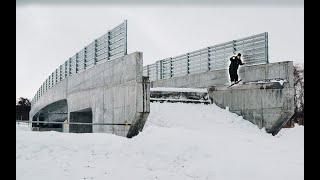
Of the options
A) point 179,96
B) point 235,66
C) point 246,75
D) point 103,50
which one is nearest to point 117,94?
point 103,50

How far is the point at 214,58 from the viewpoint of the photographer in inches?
816

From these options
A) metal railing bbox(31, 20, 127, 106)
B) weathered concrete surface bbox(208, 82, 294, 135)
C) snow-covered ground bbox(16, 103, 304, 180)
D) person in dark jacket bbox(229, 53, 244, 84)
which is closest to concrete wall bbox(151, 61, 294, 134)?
weathered concrete surface bbox(208, 82, 294, 135)

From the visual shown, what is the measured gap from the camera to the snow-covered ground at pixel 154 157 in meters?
8.04

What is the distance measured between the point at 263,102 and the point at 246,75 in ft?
8.45

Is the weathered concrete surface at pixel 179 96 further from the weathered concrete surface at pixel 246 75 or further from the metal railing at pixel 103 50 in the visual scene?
the metal railing at pixel 103 50

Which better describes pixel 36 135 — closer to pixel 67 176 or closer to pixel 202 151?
pixel 67 176

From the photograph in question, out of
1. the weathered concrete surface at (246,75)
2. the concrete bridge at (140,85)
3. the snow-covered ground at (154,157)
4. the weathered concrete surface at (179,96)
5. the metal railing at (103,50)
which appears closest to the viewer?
the snow-covered ground at (154,157)

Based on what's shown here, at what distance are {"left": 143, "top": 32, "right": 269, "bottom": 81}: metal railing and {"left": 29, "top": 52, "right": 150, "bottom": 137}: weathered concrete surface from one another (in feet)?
23.4

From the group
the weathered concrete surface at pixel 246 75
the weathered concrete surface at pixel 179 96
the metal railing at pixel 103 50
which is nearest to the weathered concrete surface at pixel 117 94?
the metal railing at pixel 103 50

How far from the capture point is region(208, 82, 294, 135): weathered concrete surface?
14.4 meters

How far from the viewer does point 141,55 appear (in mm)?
11914

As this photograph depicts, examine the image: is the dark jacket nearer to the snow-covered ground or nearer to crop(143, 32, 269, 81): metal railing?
crop(143, 32, 269, 81): metal railing

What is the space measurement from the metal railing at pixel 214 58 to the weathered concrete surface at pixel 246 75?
1.90 ft
